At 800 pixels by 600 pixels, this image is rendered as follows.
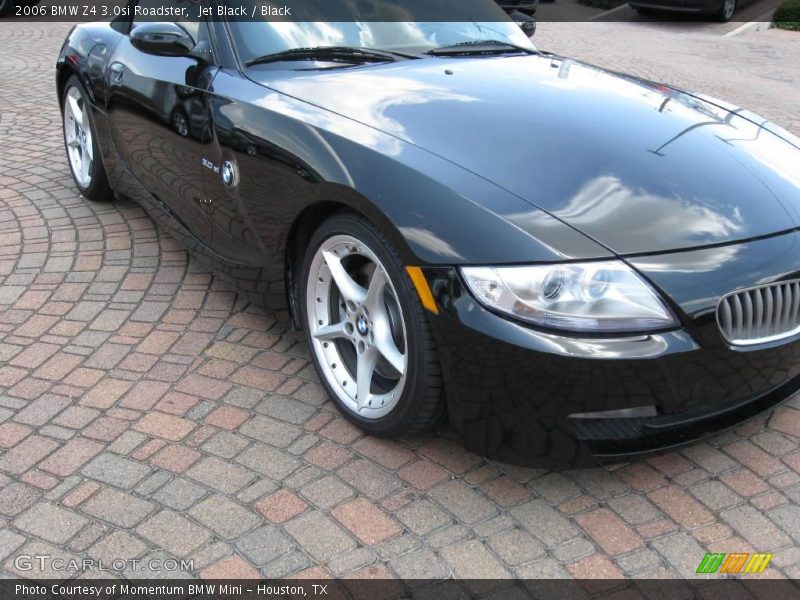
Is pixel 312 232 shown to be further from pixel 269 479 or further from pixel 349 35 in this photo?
pixel 349 35


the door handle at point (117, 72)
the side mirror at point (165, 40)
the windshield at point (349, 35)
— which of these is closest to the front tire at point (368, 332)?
the windshield at point (349, 35)

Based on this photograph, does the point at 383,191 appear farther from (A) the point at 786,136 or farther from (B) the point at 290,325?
(A) the point at 786,136

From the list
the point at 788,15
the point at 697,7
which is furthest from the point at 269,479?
the point at 788,15

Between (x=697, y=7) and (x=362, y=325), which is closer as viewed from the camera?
(x=362, y=325)

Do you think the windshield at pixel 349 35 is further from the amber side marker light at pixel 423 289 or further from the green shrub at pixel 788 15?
the green shrub at pixel 788 15

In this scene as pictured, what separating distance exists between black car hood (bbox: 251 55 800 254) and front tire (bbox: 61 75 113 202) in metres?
2.01

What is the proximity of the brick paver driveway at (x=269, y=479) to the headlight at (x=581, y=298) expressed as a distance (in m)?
0.66

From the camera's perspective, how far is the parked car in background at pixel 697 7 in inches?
608

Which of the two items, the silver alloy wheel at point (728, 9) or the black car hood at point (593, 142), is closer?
the black car hood at point (593, 142)

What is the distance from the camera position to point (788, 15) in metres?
15.8

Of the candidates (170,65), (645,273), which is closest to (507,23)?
(170,65)

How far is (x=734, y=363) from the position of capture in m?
2.25

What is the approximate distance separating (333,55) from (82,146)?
7.91 ft

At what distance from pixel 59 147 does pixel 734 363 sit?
5.55m
